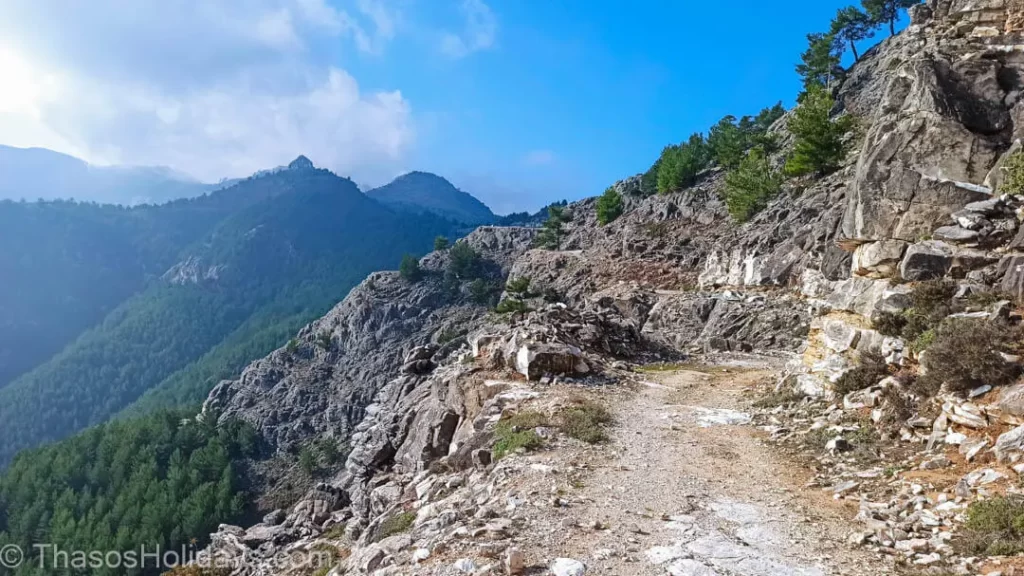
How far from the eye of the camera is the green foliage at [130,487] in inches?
3344

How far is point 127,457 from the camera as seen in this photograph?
10812 centimetres

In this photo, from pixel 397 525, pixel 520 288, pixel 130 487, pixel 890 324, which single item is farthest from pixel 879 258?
pixel 130 487

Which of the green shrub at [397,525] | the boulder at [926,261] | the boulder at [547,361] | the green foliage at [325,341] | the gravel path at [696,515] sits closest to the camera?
the gravel path at [696,515]

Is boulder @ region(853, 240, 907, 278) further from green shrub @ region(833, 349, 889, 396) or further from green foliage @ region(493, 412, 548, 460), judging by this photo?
green foliage @ region(493, 412, 548, 460)

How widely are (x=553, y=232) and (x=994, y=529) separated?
9941 cm

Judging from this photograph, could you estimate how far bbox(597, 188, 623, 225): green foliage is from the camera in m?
96.4

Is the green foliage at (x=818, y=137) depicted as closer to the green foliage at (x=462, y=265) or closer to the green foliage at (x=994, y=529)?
the green foliage at (x=994, y=529)

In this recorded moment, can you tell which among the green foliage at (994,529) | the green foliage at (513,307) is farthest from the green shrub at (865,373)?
the green foliage at (513,307)

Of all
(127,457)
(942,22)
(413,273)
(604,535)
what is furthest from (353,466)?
(127,457)

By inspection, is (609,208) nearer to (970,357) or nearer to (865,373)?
(865,373)

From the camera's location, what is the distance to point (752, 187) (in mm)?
59031

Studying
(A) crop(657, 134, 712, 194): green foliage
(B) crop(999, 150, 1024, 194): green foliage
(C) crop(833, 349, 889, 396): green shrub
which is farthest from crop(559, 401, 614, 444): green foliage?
(A) crop(657, 134, 712, 194): green foliage

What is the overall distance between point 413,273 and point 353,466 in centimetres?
9317

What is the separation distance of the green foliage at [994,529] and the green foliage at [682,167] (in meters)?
80.0
